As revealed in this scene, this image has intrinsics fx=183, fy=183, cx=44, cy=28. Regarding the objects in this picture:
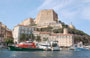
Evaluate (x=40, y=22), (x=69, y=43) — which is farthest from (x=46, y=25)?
(x=69, y=43)

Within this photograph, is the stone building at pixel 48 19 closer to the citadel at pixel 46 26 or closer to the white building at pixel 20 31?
the citadel at pixel 46 26

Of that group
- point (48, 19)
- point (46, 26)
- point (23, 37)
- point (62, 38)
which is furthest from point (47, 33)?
point (48, 19)

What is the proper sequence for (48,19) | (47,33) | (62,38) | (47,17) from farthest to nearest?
(47,17) → (48,19) → (47,33) → (62,38)

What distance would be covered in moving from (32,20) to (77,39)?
38705mm

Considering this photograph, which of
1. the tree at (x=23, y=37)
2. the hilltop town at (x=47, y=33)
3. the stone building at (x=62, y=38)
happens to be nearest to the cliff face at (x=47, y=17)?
the hilltop town at (x=47, y=33)

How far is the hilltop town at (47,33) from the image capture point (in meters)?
87.9

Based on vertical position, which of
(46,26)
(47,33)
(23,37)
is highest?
(46,26)

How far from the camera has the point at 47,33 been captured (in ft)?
302

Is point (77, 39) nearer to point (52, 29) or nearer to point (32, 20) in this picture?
point (52, 29)

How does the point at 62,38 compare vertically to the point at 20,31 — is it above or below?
below

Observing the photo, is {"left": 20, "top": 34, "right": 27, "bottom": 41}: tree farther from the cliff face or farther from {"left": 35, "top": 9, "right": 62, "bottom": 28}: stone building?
the cliff face

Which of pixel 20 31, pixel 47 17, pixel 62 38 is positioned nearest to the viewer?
pixel 62 38

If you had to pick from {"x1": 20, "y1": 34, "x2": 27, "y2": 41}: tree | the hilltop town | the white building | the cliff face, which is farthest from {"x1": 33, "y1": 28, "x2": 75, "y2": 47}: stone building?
the cliff face

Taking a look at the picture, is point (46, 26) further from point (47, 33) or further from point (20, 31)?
point (20, 31)
